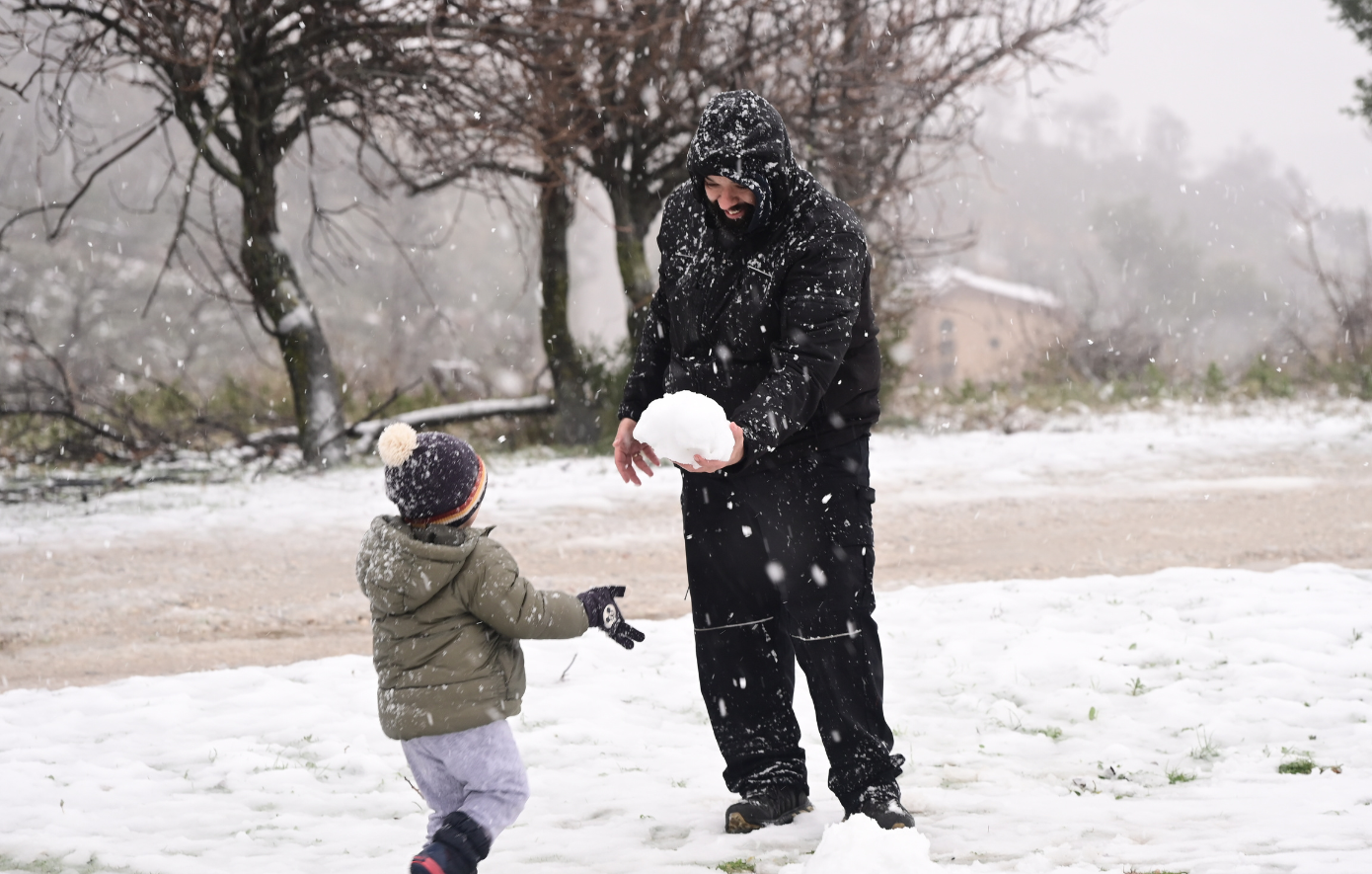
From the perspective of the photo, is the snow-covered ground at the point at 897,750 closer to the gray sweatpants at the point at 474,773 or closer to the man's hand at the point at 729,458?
the gray sweatpants at the point at 474,773

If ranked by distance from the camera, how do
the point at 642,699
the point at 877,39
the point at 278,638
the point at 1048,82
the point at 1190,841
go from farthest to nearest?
the point at 1048,82, the point at 877,39, the point at 278,638, the point at 642,699, the point at 1190,841

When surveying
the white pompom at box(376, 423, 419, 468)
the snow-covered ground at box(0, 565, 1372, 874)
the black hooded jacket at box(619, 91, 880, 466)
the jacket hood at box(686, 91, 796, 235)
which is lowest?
the snow-covered ground at box(0, 565, 1372, 874)

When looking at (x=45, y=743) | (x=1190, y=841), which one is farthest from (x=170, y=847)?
(x=1190, y=841)

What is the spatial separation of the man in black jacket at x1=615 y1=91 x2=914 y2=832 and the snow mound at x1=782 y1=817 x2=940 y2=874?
1.18 ft

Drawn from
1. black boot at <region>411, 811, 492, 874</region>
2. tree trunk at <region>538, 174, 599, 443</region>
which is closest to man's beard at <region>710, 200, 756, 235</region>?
Answer: black boot at <region>411, 811, 492, 874</region>

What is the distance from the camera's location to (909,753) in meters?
3.67

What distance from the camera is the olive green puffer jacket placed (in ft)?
8.31

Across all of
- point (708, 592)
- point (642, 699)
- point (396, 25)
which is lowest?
point (642, 699)

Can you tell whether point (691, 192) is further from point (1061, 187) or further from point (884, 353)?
point (1061, 187)

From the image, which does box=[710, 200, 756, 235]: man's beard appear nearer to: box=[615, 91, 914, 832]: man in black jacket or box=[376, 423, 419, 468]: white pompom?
box=[615, 91, 914, 832]: man in black jacket

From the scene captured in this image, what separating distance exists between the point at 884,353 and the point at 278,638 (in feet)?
26.0

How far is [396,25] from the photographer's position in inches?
367

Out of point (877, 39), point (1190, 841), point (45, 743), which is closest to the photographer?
point (1190, 841)

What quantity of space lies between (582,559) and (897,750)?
347 cm
